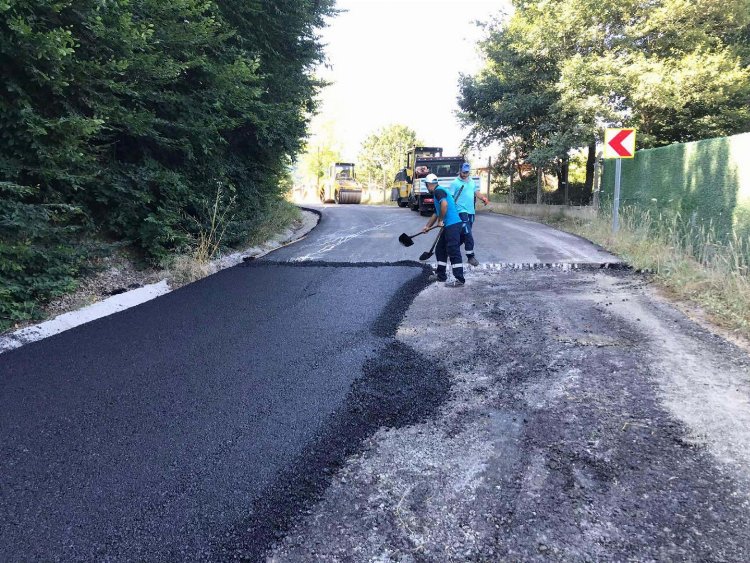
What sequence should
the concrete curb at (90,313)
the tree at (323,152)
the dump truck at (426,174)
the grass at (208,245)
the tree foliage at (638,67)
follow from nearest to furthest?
the concrete curb at (90,313) → the grass at (208,245) → the tree foliage at (638,67) → the dump truck at (426,174) → the tree at (323,152)

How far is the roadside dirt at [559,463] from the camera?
225cm

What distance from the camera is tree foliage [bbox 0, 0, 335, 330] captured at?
209 inches

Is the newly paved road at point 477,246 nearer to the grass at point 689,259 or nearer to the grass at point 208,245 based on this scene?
the grass at point 689,259

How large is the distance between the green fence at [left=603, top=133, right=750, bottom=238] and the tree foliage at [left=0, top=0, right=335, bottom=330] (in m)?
7.47

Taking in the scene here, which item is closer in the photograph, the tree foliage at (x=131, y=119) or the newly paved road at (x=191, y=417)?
the newly paved road at (x=191, y=417)

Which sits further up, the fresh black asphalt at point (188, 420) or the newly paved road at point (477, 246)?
the newly paved road at point (477, 246)

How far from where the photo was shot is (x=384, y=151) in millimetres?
66375

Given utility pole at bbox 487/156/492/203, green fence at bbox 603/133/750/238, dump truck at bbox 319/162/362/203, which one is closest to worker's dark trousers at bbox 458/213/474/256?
green fence at bbox 603/133/750/238

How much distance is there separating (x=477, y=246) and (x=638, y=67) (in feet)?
26.1

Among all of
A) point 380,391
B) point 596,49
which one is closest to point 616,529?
point 380,391

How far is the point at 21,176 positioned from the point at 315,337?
3.67 metres

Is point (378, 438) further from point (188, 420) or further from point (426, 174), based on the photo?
point (426, 174)

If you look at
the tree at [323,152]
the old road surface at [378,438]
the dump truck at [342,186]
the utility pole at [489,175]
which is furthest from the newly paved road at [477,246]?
the tree at [323,152]

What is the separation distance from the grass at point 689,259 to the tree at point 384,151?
52.3 m
